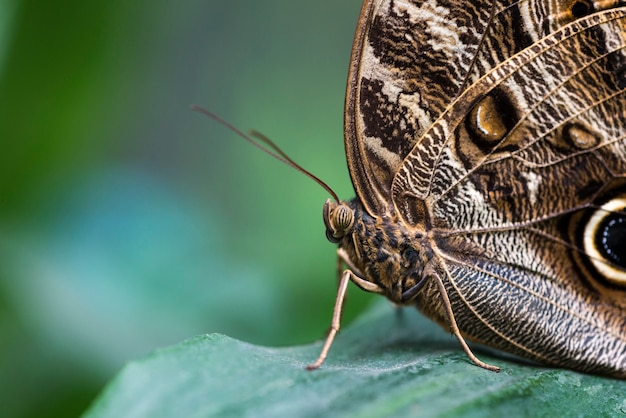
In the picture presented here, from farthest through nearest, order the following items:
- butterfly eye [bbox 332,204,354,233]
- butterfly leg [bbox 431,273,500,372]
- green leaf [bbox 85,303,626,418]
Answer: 1. butterfly eye [bbox 332,204,354,233]
2. butterfly leg [bbox 431,273,500,372]
3. green leaf [bbox 85,303,626,418]

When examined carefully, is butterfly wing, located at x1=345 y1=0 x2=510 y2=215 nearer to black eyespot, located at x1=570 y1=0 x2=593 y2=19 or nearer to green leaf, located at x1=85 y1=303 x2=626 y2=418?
black eyespot, located at x1=570 y1=0 x2=593 y2=19

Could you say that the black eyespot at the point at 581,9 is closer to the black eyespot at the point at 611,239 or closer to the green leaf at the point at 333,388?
the black eyespot at the point at 611,239

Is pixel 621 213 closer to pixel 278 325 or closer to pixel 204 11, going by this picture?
pixel 278 325

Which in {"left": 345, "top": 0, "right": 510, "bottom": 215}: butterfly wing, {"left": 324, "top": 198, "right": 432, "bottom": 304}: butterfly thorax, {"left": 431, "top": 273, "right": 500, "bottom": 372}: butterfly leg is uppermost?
{"left": 345, "top": 0, "right": 510, "bottom": 215}: butterfly wing

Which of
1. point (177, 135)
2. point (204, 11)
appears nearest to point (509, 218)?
point (177, 135)

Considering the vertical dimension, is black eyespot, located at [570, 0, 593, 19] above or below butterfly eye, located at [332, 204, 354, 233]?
above

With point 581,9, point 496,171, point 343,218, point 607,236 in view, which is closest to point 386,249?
point 343,218

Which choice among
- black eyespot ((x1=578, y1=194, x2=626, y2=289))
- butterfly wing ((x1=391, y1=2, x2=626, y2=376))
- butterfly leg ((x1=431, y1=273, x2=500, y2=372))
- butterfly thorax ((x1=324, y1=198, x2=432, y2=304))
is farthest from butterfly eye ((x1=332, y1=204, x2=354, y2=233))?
black eyespot ((x1=578, y1=194, x2=626, y2=289))
